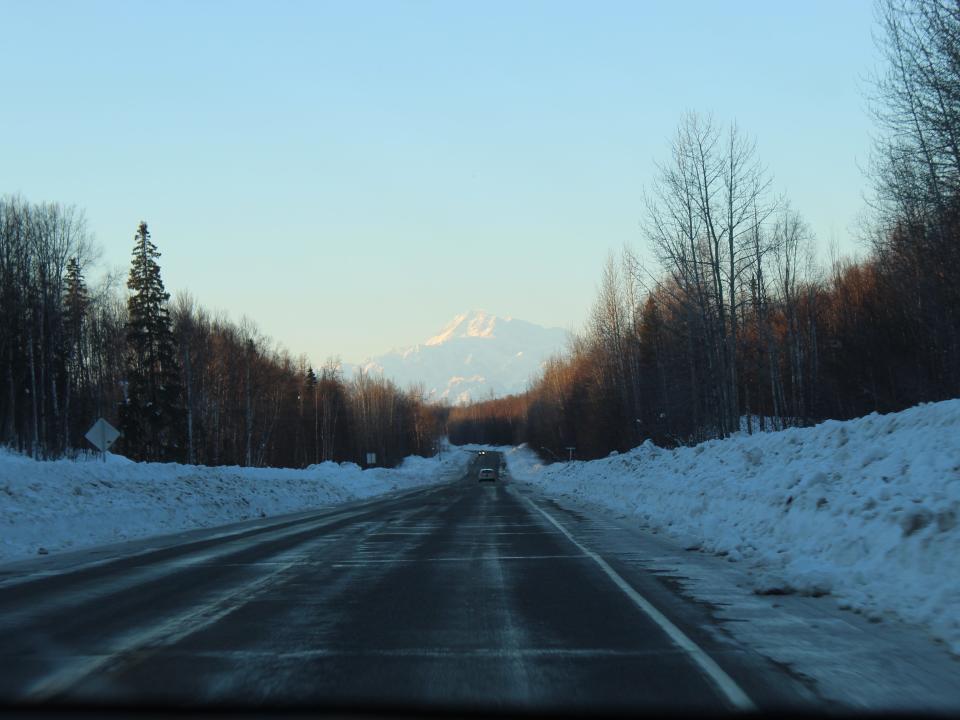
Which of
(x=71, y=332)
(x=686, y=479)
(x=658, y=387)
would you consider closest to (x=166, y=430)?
(x=71, y=332)

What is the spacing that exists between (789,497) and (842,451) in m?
1.63

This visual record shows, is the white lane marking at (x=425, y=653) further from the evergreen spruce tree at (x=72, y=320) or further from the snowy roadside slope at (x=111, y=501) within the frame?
the evergreen spruce tree at (x=72, y=320)

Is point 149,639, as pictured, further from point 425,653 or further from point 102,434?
point 102,434

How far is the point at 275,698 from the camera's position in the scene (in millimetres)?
5320

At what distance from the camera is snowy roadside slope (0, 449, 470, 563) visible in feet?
62.7

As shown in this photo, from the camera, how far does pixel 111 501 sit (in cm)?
2356

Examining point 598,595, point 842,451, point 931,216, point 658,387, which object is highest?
point 931,216

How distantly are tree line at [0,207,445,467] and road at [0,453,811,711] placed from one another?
38215 mm

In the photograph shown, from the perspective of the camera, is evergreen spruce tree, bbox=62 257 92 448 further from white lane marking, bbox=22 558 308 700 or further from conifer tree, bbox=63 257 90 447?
white lane marking, bbox=22 558 308 700

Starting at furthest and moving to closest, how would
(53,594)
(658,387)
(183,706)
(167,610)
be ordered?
(658,387) < (53,594) < (167,610) < (183,706)

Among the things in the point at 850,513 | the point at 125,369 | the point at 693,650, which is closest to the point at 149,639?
the point at 693,650

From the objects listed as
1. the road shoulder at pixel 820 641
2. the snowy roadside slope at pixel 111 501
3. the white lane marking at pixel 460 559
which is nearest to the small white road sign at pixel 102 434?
the snowy roadside slope at pixel 111 501

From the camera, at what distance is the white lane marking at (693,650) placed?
17.3 feet

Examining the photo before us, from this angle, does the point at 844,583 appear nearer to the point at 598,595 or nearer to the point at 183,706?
the point at 598,595
